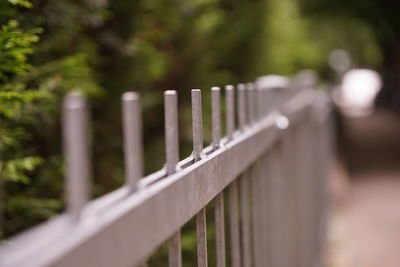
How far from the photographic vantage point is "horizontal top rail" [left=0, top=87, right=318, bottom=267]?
2.70ft

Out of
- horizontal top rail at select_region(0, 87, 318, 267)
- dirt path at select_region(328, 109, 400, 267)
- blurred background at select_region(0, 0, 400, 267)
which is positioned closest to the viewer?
horizontal top rail at select_region(0, 87, 318, 267)

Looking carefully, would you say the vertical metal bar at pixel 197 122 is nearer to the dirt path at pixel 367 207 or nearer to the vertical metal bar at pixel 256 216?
the vertical metal bar at pixel 256 216

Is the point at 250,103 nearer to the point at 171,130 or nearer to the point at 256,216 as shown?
the point at 256,216

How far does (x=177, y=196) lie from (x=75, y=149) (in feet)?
1.53

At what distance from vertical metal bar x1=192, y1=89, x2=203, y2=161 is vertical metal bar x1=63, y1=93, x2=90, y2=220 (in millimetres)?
610

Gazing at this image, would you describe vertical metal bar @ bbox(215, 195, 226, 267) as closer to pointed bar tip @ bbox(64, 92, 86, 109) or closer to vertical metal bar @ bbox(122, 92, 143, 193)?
vertical metal bar @ bbox(122, 92, 143, 193)

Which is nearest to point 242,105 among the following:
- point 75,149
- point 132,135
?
point 132,135

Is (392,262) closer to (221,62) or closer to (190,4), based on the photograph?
(221,62)

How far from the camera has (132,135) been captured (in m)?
1.07

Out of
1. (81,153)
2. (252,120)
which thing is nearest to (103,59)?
(252,120)

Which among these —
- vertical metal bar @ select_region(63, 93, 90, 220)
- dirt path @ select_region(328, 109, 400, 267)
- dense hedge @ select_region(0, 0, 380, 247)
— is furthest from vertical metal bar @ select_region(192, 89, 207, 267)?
dirt path @ select_region(328, 109, 400, 267)

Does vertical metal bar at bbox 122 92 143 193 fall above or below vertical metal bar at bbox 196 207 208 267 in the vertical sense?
above

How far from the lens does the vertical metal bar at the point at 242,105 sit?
2121 mm

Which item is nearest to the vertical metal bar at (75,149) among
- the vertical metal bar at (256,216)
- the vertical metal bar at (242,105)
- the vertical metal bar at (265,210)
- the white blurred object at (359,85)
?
the vertical metal bar at (242,105)
